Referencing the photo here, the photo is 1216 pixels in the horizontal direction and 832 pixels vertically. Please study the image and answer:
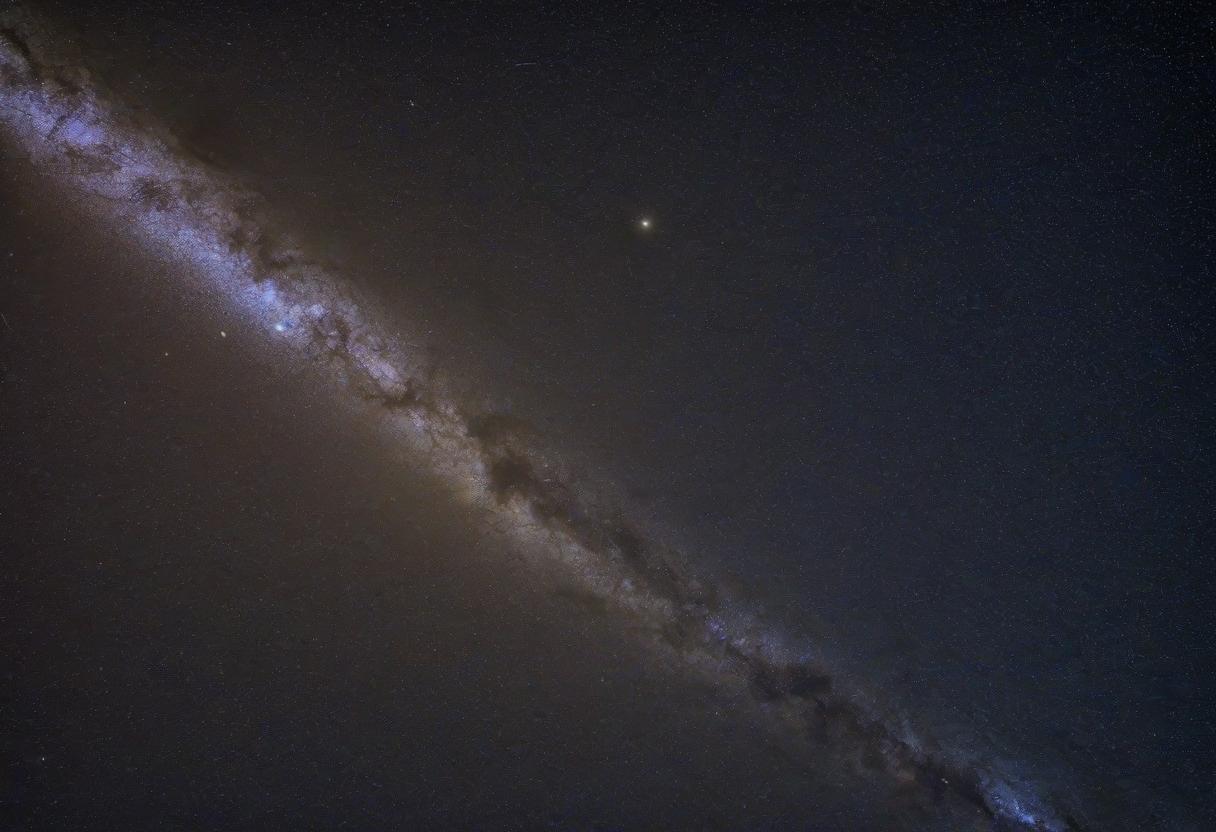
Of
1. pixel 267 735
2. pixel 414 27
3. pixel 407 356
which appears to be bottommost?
pixel 267 735

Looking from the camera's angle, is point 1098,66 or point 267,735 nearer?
point 1098,66

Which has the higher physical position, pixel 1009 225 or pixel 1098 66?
pixel 1098 66

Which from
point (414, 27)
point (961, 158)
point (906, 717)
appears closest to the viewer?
point (414, 27)

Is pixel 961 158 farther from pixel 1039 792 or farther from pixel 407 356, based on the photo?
pixel 1039 792

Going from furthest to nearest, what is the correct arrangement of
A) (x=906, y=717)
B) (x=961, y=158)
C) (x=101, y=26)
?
(x=906, y=717) < (x=961, y=158) < (x=101, y=26)

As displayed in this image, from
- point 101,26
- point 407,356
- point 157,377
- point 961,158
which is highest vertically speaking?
point 961,158

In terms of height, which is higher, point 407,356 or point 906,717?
point 407,356

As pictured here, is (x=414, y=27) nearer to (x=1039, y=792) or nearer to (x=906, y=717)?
(x=906, y=717)

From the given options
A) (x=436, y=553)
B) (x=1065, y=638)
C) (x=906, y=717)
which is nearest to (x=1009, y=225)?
(x=1065, y=638)

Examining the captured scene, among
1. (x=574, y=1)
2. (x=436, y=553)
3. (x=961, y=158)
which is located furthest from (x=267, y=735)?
(x=961, y=158)
